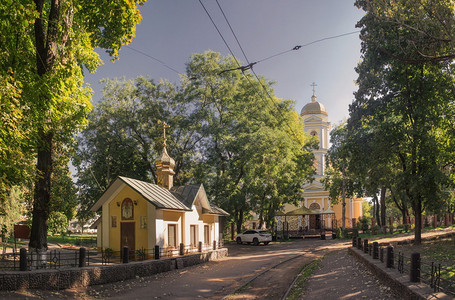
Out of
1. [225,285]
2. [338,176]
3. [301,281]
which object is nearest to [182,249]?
[225,285]

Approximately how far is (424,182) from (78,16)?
61.3 feet

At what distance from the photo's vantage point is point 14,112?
8.78 meters

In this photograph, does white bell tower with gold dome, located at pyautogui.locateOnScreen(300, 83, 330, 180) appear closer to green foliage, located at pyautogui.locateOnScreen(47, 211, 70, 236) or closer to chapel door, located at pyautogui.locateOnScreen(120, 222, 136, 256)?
chapel door, located at pyautogui.locateOnScreen(120, 222, 136, 256)

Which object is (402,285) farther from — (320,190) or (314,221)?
(320,190)

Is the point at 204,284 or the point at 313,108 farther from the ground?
the point at 313,108

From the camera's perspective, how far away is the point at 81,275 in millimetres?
13844

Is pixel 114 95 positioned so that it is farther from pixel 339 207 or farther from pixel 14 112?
pixel 339 207

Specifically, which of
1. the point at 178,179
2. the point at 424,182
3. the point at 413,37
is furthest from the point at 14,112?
the point at 178,179

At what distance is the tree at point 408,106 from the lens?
63.5 feet

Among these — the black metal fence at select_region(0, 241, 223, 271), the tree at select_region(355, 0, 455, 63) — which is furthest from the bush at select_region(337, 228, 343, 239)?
the tree at select_region(355, 0, 455, 63)

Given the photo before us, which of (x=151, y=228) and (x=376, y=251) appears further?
(x=151, y=228)

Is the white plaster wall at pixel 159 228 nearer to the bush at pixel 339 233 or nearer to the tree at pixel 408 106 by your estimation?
the tree at pixel 408 106

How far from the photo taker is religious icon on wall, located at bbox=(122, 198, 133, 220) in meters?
21.3

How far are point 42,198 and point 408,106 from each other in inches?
725
